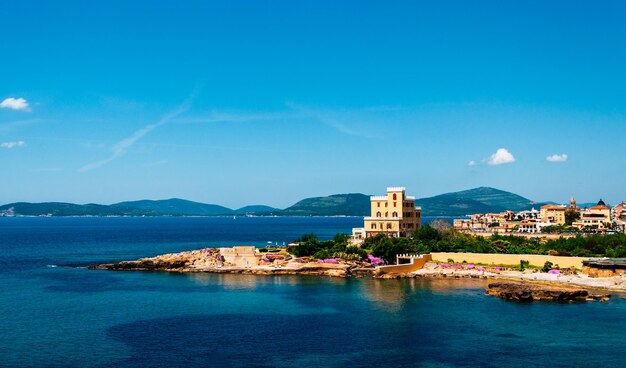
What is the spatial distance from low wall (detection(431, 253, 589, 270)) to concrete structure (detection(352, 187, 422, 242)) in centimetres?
1506

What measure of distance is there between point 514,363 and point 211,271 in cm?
4753

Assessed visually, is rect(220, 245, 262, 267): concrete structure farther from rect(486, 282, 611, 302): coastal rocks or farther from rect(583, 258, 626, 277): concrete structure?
rect(583, 258, 626, 277): concrete structure

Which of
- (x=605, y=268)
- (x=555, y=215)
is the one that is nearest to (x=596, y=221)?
(x=555, y=215)

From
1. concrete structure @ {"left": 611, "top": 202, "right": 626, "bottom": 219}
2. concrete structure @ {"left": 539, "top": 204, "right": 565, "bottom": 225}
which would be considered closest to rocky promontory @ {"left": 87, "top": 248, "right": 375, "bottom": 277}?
concrete structure @ {"left": 539, "top": 204, "right": 565, "bottom": 225}

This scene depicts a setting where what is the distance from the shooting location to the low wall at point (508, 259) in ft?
209

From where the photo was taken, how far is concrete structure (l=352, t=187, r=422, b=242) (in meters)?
87.4

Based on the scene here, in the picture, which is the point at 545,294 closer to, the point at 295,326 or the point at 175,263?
the point at 295,326

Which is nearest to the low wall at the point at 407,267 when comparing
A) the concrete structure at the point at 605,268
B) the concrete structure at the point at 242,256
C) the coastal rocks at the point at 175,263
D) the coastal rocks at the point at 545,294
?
the coastal rocks at the point at 545,294

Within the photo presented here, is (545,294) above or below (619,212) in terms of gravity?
below

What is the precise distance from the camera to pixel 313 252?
3081 inches

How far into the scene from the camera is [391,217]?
8788cm

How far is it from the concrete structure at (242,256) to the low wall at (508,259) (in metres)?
22.1

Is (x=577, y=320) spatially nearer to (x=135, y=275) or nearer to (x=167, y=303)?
(x=167, y=303)

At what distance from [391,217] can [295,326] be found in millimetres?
47699
